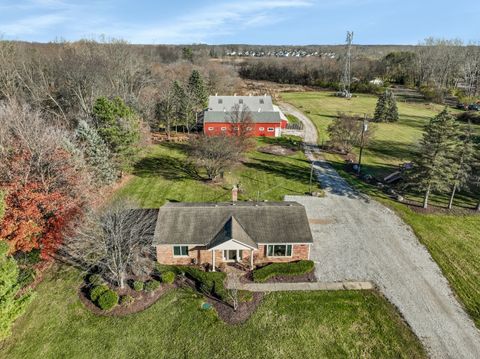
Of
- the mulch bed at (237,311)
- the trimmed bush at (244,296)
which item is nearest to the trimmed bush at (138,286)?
the mulch bed at (237,311)

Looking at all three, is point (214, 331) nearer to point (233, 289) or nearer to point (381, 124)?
point (233, 289)

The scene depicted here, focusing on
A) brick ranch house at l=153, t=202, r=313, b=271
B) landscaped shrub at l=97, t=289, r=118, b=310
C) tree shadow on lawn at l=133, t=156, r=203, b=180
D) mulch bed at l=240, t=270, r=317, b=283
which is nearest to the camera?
landscaped shrub at l=97, t=289, r=118, b=310

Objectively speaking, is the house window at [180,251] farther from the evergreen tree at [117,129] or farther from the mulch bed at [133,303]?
the evergreen tree at [117,129]

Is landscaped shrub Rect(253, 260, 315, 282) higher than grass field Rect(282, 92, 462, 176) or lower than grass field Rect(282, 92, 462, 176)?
lower

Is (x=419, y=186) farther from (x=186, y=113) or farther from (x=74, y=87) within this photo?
(x=74, y=87)

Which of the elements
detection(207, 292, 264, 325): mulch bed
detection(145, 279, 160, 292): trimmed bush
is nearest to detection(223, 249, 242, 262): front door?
detection(207, 292, 264, 325): mulch bed

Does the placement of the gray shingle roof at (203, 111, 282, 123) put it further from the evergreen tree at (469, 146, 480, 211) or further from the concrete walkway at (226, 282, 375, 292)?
the concrete walkway at (226, 282, 375, 292)
